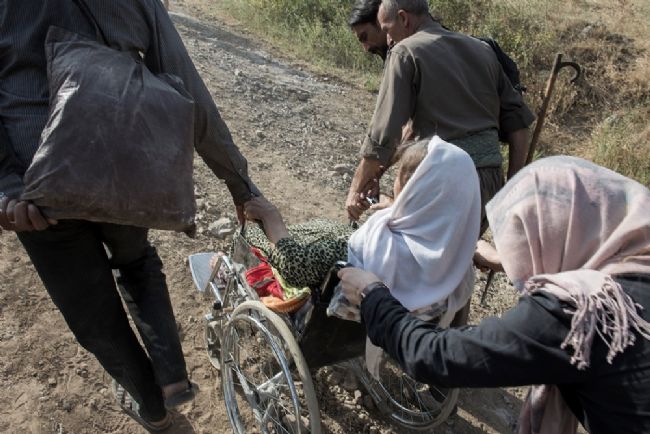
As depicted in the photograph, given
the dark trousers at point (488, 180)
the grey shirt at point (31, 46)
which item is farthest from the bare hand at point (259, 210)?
the dark trousers at point (488, 180)

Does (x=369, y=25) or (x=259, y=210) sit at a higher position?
(x=369, y=25)

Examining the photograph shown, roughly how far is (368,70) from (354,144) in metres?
2.50

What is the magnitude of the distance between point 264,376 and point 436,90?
1544 millimetres

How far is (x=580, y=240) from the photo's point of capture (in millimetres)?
1348

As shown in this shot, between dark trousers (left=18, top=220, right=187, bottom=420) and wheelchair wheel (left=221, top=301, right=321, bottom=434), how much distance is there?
0.29 m

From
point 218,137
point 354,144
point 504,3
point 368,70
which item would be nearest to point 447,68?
point 218,137

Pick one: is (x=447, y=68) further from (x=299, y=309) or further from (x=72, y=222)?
(x=72, y=222)

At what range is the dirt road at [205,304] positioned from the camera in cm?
251

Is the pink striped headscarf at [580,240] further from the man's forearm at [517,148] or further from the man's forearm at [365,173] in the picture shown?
the man's forearm at [517,148]

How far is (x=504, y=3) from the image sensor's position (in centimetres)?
838

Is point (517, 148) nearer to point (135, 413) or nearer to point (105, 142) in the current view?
point (105, 142)

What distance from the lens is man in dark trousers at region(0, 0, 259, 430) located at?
1651 mm

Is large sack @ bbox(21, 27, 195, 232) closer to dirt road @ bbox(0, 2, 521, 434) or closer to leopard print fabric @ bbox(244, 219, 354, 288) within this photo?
leopard print fabric @ bbox(244, 219, 354, 288)

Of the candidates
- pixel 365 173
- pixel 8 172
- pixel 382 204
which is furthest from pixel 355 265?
pixel 8 172
